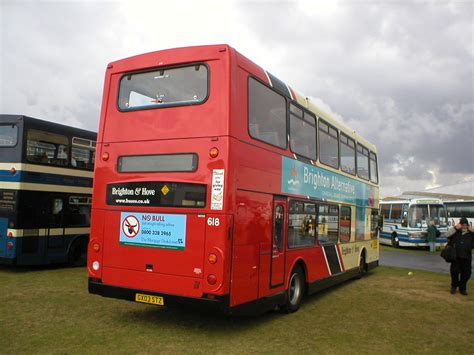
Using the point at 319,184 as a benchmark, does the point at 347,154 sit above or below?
above

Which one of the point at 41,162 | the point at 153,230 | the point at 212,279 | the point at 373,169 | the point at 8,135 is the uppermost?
the point at 8,135

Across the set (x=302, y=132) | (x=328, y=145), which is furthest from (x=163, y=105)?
(x=328, y=145)

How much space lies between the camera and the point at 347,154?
1246 centimetres

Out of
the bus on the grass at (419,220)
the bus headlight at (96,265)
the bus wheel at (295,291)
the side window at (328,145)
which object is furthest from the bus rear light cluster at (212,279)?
the bus on the grass at (419,220)

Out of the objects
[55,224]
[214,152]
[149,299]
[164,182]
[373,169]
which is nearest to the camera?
[214,152]

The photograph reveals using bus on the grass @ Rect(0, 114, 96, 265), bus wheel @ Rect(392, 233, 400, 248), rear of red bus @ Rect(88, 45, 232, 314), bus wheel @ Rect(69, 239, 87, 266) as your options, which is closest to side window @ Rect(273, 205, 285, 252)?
rear of red bus @ Rect(88, 45, 232, 314)

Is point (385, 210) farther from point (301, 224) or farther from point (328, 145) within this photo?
point (301, 224)

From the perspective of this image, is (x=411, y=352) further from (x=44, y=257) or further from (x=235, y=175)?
(x=44, y=257)

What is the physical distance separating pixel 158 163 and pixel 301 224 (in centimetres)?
343

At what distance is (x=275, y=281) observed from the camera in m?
8.07

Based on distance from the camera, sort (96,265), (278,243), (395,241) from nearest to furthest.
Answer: (96,265) → (278,243) → (395,241)

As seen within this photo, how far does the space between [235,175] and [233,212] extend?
0.55m

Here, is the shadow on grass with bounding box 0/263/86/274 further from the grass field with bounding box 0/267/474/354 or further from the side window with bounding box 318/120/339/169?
the side window with bounding box 318/120/339/169

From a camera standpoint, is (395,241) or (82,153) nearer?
(82,153)
